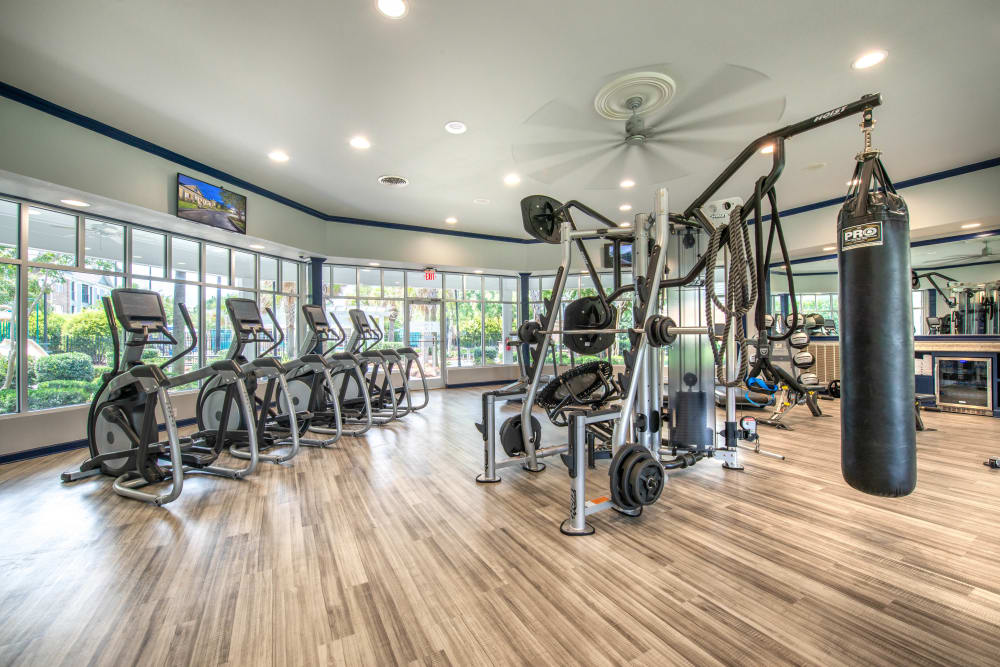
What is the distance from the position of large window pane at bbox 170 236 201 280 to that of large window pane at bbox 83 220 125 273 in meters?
→ 0.58

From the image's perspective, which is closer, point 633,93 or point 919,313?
point 633,93

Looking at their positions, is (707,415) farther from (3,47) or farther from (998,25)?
(3,47)

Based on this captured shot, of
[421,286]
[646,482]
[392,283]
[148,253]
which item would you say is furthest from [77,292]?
[646,482]

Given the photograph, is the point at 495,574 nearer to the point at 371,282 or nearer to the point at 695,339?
the point at 695,339

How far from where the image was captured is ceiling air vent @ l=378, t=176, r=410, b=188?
588 cm

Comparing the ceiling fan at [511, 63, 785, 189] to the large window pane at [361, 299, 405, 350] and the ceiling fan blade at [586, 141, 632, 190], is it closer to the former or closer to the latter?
the ceiling fan blade at [586, 141, 632, 190]

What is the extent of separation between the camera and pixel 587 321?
346 centimetres

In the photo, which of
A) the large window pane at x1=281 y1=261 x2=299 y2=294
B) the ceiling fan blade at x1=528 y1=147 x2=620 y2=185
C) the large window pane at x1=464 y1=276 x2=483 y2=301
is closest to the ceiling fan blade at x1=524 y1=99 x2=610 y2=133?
the ceiling fan blade at x1=528 y1=147 x2=620 y2=185

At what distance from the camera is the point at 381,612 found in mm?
1789

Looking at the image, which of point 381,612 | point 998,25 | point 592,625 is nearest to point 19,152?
point 381,612

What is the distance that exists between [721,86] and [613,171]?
1431mm

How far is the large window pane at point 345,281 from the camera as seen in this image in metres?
8.48

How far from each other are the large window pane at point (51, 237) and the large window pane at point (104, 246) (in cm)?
13

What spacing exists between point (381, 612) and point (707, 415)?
3235 mm
